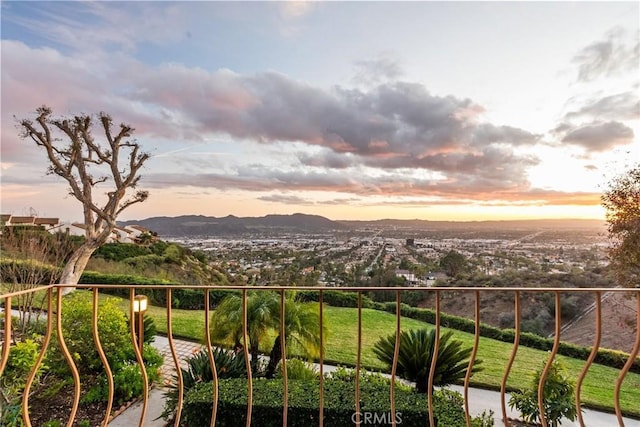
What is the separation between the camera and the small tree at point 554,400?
3406 millimetres

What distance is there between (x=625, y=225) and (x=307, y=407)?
6.70 m

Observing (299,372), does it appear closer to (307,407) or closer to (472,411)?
(307,407)

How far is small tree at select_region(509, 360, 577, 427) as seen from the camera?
3.41 metres

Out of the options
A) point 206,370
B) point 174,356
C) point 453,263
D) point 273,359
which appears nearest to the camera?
point 174,356

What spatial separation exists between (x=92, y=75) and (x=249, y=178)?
15.0ft

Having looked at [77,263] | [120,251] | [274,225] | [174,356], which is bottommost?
[77,263]

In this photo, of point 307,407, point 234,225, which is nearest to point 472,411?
point 307,407

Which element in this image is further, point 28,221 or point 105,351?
point 28,221

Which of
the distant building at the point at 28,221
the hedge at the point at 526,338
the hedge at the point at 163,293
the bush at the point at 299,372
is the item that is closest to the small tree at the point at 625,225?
the hedge at the point at 526,338

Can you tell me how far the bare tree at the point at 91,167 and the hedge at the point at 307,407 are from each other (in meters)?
8.23

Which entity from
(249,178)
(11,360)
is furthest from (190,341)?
(249,178)

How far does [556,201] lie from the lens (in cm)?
898

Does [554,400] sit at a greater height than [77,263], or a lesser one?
lesser

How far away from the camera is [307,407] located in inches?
114
